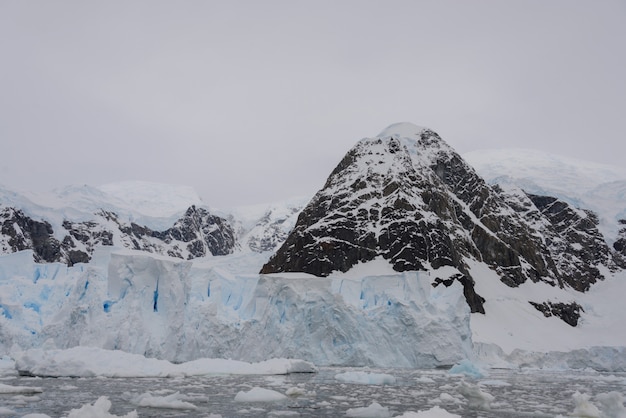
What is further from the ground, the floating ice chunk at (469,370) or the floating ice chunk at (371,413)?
the floating ice chunk at (371,413)

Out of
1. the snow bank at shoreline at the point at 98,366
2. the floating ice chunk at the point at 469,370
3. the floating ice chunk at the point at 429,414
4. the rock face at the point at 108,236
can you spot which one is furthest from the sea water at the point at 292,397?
the rock face at the point at 108,236

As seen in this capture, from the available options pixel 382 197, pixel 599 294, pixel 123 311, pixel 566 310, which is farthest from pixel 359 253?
pixel 599 294

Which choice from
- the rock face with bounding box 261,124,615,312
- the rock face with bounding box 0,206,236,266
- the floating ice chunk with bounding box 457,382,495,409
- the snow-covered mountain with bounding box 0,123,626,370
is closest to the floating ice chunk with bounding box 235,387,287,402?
the floating ice chunk with bounding box 457,382,495,409

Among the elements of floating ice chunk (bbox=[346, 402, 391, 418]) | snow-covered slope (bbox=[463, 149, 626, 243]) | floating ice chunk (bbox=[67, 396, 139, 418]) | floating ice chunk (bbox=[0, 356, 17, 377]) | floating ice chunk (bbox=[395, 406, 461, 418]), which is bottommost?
floating ice chunk (bbox=[0, 356, 17, 377])

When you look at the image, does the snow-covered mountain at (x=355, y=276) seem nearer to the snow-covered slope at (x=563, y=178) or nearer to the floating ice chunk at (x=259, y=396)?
the snow-covered slope at (x=563, y=178)

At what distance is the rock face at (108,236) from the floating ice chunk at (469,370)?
64151 mm

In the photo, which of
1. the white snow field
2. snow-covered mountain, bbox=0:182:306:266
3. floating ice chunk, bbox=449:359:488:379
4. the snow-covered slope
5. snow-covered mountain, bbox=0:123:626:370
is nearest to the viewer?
the white snow field

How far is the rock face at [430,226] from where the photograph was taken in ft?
232

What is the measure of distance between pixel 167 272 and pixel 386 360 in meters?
15.9

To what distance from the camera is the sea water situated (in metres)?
15.0

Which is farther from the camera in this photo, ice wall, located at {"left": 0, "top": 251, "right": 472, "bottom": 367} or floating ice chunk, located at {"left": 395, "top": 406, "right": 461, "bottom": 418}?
ice wall, located at {"left": 0, "top": 251, "right": 472, "bottom": 367}

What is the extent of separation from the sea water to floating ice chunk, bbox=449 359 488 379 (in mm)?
5009

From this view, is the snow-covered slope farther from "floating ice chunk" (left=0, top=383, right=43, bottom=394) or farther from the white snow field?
"floating ice chunk" (left=0, top=383, right=43, bottom=394)

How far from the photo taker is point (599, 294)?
92000 millimetres
